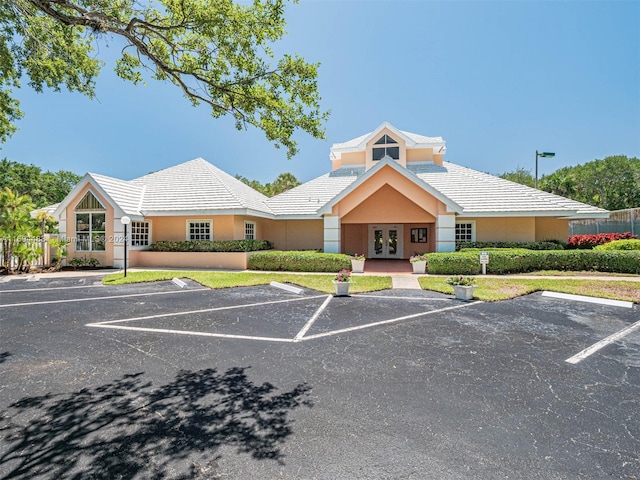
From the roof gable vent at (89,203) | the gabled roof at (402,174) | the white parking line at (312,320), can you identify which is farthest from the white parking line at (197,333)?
the roof gable vent at (89,203)

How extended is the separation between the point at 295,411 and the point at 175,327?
4.53m

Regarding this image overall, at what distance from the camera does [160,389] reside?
13.9ft

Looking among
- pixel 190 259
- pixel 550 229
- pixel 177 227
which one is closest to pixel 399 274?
pixel 550 229

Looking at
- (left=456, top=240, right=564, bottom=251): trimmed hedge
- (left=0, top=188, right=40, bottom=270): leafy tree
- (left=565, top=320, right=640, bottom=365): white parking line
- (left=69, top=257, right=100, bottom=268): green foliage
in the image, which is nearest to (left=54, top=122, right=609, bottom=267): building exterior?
(left=69, top=257, right=100, bottom=268): green foliage

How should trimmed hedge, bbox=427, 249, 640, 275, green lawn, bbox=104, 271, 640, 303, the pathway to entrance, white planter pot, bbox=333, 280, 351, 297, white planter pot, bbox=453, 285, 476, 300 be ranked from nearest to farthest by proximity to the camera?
white planter pot, bbox=453, 285, 476, 300, green lawn, bbox=104, 271, 640, 303, white planter pot, bbox=333, 280, 351, 297, the pathway to entrance, trimmed hedge, bbox=427, 249, 640, 275

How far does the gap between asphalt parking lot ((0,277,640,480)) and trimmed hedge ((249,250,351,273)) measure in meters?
8.42

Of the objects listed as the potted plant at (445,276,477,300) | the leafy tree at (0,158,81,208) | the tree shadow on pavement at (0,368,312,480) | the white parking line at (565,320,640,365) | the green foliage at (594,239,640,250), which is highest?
the leafy tree at (0,158,81,208)

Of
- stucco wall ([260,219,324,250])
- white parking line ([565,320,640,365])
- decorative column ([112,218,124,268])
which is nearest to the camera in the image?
white parking line ([565,320,640,365])

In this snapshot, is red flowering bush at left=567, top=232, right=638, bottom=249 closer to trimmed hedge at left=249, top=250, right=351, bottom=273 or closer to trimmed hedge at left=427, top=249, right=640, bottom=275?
trimmed hedge at left=427, top=249, right=640, bottom=275

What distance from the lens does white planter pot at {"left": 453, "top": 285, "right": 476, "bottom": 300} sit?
9797 millimetres

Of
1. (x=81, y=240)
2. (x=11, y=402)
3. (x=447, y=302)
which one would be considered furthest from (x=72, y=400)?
(x=81, y=240)

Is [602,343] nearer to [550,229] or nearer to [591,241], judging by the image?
[550,229]

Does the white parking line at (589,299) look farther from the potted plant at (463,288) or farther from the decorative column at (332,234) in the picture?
the decorative column at (332,234)

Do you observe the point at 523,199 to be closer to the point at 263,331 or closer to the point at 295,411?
the point at 263,331
